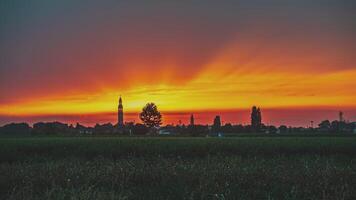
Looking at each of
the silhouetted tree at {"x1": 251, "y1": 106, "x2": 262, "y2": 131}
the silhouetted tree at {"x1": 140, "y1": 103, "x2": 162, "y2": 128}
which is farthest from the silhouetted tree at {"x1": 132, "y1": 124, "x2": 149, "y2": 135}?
the silhouetted tree at {"x1": 251, "y1": 106, "x2": 262, "y2": 131}

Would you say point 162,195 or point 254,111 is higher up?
point 254,111

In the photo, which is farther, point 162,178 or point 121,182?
point 162,178

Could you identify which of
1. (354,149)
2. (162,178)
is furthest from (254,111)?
(162,178)

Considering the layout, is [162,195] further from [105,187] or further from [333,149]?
[333,149]

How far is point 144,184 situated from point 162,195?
1904 mm

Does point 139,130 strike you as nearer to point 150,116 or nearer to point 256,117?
point 150,116

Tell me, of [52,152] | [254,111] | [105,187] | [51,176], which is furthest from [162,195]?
[254,111]

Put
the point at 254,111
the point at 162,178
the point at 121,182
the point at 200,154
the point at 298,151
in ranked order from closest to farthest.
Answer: the point at 121,182
the point at 162,178
the point at 200,154
the point at 298,151
the point at 254,111

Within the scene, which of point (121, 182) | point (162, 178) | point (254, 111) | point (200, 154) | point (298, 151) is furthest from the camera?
point (254, 111)

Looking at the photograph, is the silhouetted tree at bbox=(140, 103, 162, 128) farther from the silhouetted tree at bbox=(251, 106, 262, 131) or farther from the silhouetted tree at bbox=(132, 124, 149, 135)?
the silhouetted tree at bbox=(251, 106, 262, 131)

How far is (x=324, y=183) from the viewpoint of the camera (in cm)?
1273

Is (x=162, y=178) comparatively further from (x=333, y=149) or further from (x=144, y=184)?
(x=333, y=149)

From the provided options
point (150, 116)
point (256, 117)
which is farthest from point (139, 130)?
point (256, 117)

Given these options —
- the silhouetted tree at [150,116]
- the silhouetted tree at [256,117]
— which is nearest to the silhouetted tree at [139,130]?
the silhouetted tree at [150,116]
